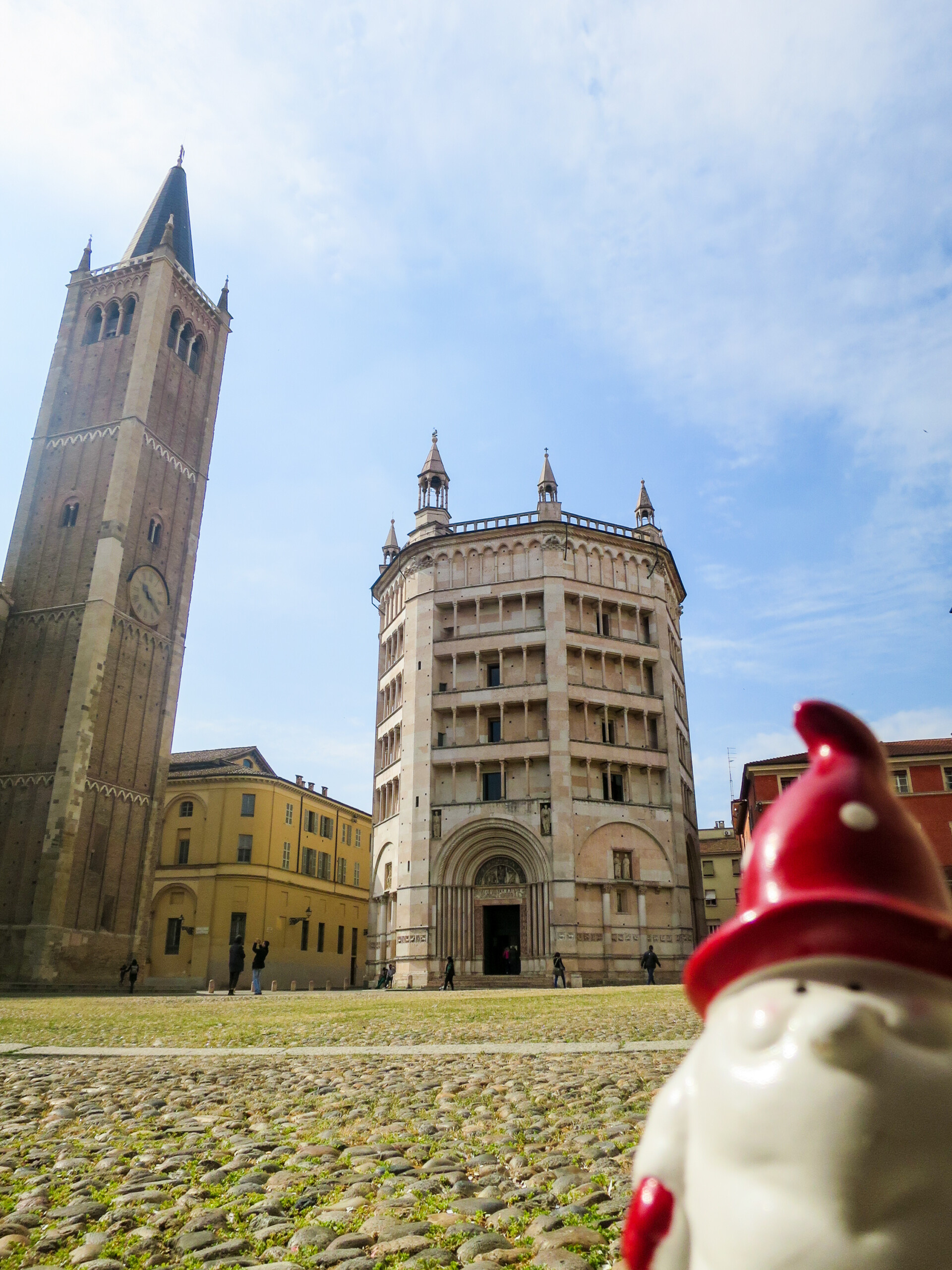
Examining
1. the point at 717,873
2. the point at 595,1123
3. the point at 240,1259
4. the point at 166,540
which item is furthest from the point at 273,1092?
the point at 717,873

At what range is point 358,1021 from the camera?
15562mm

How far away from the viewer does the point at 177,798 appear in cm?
5362

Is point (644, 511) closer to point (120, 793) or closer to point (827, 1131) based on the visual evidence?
point (120, 793)

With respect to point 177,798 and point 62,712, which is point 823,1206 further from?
point 177,798

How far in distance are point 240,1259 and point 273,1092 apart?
13.3 ft

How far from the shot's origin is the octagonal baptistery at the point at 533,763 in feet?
130

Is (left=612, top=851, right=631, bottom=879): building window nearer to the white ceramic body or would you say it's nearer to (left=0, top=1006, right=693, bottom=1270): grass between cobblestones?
(left=0, top=1006, right=693, bottom=1270): grass between cobblestones

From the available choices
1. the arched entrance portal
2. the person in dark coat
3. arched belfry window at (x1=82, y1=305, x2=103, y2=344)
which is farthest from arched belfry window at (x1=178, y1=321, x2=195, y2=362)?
the person in dark coat

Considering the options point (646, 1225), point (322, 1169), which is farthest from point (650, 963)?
point (646, 1225)

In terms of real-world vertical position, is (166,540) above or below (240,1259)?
above

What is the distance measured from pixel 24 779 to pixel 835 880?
1811 inches

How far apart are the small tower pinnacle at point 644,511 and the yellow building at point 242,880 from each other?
A: 1036 inches

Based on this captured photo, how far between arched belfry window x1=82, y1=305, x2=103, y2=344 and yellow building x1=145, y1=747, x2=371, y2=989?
26.0 m

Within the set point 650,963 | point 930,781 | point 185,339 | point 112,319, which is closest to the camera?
point 650,963
